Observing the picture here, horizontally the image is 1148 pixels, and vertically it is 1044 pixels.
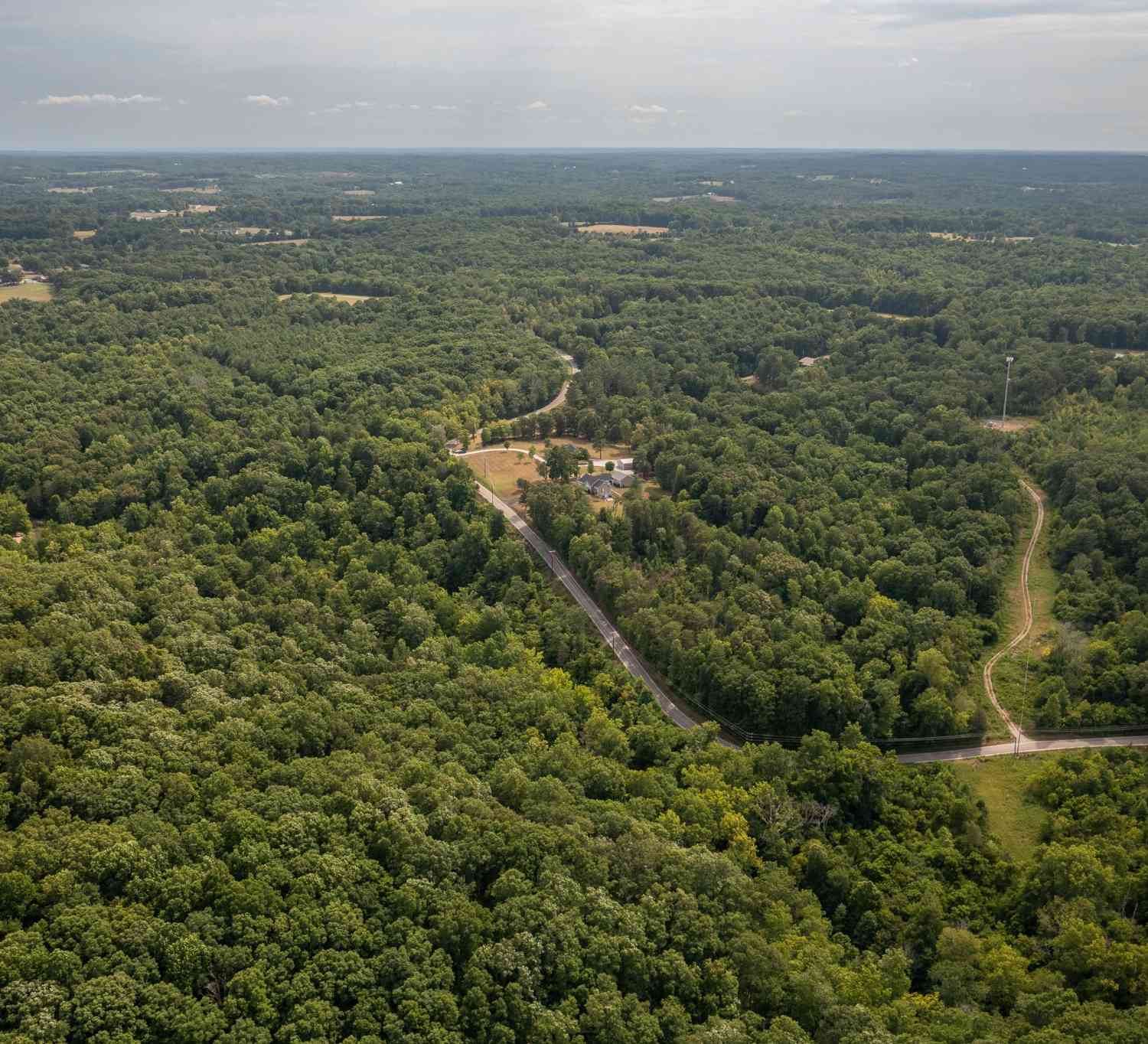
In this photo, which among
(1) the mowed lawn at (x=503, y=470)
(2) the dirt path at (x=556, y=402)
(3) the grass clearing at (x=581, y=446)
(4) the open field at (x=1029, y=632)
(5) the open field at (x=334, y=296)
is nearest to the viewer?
(4) the open field at (x=1029, y=632)

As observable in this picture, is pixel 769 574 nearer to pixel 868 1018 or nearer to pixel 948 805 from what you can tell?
pixel 948 805

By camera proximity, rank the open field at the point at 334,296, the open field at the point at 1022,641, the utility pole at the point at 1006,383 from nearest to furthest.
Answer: the open field at the point at 1022,641
the utility pole at the point at 1006,383
the open field at the point at 334,296

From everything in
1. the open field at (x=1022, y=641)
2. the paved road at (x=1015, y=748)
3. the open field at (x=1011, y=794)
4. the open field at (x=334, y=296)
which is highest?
the open field at (x=334, y=296)

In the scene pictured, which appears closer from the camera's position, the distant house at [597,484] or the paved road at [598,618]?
the paved road at [598,618]

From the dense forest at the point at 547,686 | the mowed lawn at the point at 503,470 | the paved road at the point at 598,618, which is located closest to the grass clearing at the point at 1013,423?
the dense forest at the point at 547,686

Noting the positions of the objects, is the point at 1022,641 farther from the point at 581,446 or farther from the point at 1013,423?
the point at 581,446

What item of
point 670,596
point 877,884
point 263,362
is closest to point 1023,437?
point 670,596

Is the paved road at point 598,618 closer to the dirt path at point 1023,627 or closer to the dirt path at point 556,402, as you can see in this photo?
the dirt path at point 556,402
